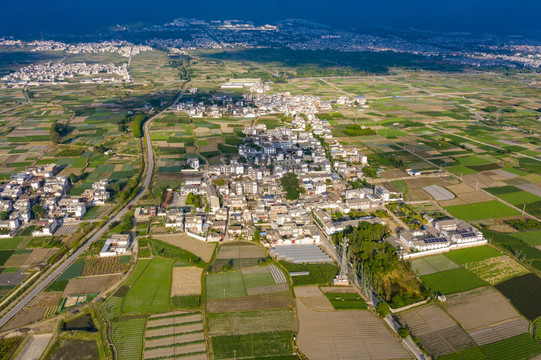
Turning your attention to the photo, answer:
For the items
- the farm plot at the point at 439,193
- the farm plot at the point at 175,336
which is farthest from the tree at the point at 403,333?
the farm plot at the point at 439,193

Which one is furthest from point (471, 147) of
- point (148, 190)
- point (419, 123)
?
point (148, 190)

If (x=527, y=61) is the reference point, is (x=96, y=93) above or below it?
below

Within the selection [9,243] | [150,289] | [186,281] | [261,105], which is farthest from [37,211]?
[261,105]

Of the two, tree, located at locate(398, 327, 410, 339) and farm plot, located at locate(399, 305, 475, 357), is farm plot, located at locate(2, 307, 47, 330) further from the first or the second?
farm plot, located at locate(399, 305, 475, 357)

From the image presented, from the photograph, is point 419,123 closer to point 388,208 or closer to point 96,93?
point 388,208

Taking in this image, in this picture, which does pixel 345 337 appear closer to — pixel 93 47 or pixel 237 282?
pixel 237 282

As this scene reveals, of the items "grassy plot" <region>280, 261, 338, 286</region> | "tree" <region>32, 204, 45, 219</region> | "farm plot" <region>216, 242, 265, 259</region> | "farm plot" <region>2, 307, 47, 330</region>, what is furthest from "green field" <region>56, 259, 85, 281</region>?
"grassy plot" <region>280, 261, 338, 286</region>

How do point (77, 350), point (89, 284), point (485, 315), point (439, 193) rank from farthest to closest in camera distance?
point (439, 193)
point (89, 284)
point (485, 315)
point (77, 350)
